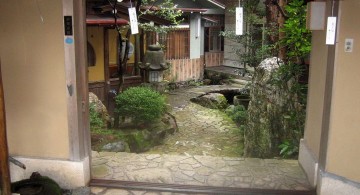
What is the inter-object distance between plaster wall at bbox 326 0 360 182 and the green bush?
7050 millimetres

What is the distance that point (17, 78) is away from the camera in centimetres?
612

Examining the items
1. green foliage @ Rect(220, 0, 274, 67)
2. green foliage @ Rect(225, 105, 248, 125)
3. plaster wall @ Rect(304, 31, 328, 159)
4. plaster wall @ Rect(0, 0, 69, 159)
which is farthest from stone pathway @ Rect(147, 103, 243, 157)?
plaster wall @ Rect(0, 0, 69, 159)

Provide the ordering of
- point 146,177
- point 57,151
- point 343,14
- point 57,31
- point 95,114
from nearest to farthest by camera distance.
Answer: point 343,14
point 57,31
point 57,151
point 146,177
point 95,114

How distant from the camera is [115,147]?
32.0 ft

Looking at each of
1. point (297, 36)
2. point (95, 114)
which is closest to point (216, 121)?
point (95, 114)

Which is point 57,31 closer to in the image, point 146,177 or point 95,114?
point 146,177

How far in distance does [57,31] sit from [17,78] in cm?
111

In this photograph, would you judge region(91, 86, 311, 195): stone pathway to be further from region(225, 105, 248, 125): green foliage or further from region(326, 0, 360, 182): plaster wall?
region(225, 105, 248, 125): green foliage

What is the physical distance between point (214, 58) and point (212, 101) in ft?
29.1

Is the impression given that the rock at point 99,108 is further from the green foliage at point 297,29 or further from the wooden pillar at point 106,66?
the green foliage at point 297,29

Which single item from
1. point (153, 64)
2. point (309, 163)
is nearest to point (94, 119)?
point (153, 64)

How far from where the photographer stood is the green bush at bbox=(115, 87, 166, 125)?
38.4 ft

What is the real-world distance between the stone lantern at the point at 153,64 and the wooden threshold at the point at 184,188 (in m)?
9.05

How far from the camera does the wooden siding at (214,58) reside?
25.4m
